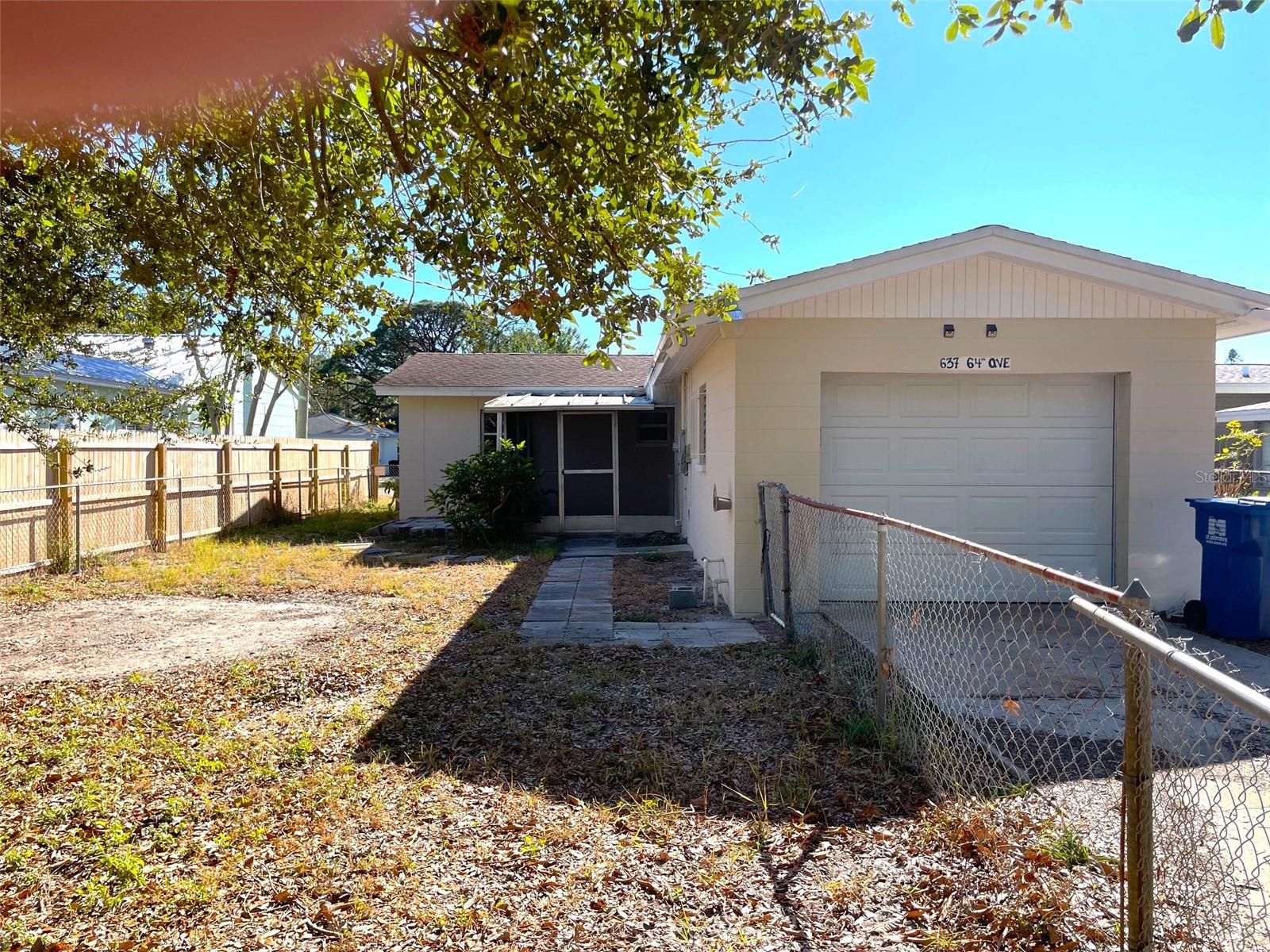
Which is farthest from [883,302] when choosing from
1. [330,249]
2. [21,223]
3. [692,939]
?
[21,223]

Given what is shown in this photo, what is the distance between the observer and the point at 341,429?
43.3 meters

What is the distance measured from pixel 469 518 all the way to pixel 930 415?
803 cm

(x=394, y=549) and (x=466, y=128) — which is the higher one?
(x=466, y=128)

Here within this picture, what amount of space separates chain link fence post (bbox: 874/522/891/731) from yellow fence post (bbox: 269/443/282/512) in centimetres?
1567

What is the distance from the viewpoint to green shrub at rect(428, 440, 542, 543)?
13.3m

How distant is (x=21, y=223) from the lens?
512cm

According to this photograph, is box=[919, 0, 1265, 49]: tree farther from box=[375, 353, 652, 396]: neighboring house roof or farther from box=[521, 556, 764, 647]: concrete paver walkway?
box=[375, 353, 652, 396]: neighboring house roof

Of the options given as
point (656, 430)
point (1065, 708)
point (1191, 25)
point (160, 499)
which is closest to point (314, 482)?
point (160, 499)

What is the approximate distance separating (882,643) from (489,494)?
974 cm

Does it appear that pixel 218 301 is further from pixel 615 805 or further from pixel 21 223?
pixel 615 805

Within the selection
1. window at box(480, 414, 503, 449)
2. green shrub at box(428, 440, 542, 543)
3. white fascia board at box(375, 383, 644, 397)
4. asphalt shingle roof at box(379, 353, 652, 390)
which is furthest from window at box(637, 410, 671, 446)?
window at box(480, 414, 503, 449)

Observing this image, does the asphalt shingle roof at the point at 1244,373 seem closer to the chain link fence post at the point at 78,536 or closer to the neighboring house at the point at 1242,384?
the neighboring house at the point at 1242,384

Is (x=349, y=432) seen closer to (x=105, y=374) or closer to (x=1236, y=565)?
(x=105, y=374)

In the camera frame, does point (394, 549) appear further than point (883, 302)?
Yes
